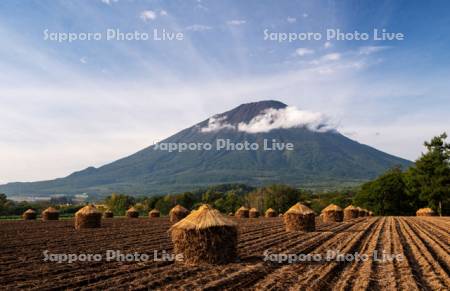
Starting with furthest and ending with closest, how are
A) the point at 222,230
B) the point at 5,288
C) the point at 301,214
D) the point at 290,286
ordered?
the point at 301,214 → the point at 222,230 → the point at 290,286 → the point at 5,288

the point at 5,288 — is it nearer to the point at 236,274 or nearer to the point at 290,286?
the point at 236,274

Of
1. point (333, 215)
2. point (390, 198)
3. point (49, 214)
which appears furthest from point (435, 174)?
point (49, 214)

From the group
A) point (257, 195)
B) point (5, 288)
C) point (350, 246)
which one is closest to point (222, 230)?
point (5, 288)

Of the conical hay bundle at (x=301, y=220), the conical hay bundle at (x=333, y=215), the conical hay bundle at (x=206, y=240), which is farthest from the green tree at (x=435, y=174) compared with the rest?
the conical hay bundle at (x=206, y=240)

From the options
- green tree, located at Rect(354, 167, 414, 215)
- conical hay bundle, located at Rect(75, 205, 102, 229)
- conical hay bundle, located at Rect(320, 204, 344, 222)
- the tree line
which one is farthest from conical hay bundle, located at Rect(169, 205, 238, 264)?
green tree, located at Rect(354, 167, 414, 215)

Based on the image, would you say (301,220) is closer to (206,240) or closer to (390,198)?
(206,240)

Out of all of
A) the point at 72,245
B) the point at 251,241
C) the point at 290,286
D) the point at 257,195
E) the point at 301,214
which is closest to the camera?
the point at 290,286
